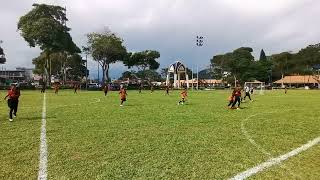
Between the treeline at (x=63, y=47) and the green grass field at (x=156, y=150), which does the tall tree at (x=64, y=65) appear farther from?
the green grass field at (x=156, y=150)

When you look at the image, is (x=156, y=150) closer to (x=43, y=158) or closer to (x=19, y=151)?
(x=43, y=158)

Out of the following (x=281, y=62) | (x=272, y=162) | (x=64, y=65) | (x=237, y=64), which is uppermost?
(x=281, y=62)

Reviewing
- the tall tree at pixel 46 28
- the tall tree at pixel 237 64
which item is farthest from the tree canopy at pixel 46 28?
the tall tree at pixel 237 64

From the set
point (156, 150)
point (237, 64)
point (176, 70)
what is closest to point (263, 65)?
point (237, 64)

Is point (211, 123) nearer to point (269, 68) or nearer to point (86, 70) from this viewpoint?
point (86, 70)

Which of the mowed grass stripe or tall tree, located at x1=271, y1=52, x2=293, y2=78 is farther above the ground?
tall tree, located at x1=271, y1=52, x2=293, y2=78

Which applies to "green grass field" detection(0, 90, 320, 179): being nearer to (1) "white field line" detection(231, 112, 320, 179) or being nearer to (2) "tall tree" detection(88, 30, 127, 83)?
(1) "white field line" detection(231, 112, 320, 179)

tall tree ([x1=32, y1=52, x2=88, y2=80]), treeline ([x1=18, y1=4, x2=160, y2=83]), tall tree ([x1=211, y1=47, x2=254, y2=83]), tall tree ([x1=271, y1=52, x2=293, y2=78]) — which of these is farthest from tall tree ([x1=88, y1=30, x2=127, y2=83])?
tall tree ([x1=271, y1=52, x2=293, y2=78])

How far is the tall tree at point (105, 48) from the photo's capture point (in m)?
96.9

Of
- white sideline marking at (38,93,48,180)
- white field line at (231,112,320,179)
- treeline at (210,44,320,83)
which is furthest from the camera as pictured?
treeline at (210,44,320,83)

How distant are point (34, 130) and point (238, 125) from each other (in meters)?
7.42

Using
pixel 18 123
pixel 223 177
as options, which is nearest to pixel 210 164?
pixel 223 177

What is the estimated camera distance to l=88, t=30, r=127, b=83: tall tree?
318 ft

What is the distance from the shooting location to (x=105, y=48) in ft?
316
